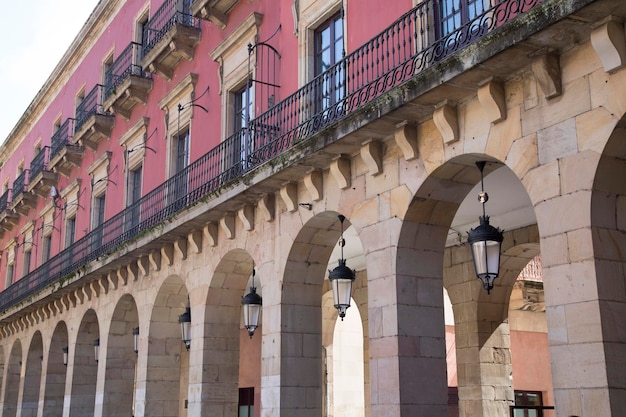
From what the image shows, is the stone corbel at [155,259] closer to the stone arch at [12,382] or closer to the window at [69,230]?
the window at [69,230]

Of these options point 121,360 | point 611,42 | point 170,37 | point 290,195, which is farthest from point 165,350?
point 611,42

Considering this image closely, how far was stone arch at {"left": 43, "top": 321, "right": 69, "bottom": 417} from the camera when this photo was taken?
19906mm

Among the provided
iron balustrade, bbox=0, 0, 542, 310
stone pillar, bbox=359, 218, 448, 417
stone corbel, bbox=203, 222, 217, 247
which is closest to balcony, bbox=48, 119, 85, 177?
iron balustrade, bbox=0, 0, 542, 310

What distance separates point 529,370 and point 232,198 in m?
6.76

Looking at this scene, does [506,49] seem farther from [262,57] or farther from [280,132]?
[262,57]

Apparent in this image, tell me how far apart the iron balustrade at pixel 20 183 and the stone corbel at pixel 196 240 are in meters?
14.6

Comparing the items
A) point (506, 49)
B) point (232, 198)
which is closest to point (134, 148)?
point (232, 198)

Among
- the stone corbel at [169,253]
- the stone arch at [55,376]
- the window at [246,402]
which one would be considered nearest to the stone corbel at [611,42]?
the stone corbel at [169,253]

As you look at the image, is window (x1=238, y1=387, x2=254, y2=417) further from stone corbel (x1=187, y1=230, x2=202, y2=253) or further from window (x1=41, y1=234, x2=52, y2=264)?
window (x1=41, y1=234, x2=52, y2=264)

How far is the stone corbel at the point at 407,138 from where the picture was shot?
799 centimetres

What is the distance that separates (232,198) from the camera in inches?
423

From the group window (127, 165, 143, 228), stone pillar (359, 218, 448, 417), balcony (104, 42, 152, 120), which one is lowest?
stone pillar (359, 218, 448, 417)

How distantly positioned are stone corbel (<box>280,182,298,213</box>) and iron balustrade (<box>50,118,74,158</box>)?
12.5 meters

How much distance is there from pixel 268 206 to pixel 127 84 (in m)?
7.06
